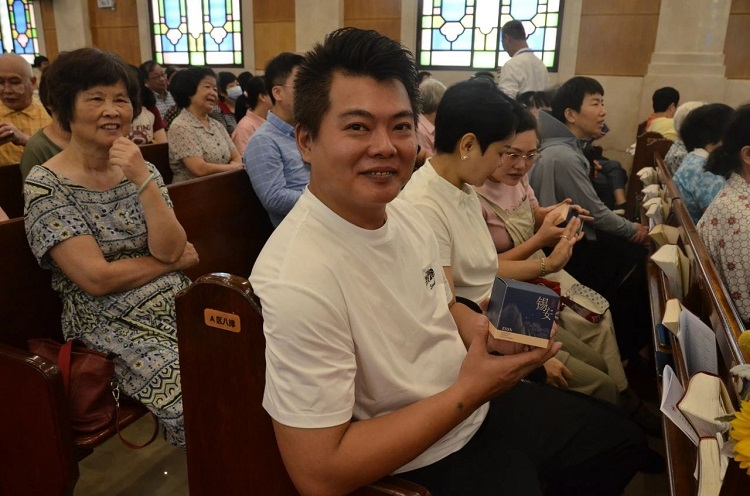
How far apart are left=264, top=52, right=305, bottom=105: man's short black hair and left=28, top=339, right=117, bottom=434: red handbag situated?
181cm

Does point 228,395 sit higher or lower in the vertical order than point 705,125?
lower

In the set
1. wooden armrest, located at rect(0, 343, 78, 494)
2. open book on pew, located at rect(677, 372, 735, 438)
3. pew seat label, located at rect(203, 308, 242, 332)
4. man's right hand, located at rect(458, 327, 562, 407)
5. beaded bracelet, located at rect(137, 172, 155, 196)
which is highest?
beaded bracelet, located at rect(137, 172, 155, 196)

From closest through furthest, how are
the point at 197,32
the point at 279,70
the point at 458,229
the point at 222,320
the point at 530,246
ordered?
the point at 222,320
the point at 458,229
the point at 530,246
the point at 279,70
the point at 197,32

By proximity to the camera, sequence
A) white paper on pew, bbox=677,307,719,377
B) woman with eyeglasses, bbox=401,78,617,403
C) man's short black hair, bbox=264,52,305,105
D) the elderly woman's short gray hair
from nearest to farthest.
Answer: white paper on pew, bbox=677,307,719,377, woman with eyeglasses, bbox=401,78,617,403, man's short black hair, bbox=264,52,305,105, the elderly woman's short gray hair

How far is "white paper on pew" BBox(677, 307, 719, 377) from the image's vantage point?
129cm

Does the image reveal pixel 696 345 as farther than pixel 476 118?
No

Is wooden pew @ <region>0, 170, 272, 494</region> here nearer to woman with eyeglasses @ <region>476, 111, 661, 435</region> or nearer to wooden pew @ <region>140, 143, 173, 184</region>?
woman with eyeglasses @ <region>476, 111, 661, 435</region>

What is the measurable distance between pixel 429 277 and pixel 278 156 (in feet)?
5.54

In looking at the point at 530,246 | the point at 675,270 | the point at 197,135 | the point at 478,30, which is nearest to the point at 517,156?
the point at 530,246

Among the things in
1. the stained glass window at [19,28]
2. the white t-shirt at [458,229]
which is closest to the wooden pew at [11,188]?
the white t-shirt at [458,229]

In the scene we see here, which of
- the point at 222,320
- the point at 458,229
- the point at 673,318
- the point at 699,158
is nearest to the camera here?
the point at 222,320

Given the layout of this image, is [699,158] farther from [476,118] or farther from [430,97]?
[476,118]

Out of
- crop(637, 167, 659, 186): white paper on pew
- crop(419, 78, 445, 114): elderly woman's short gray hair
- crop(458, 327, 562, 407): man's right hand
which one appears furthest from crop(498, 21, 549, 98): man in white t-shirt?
crop(458, 327, 562, 407): man's right hand

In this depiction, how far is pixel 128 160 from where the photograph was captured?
174 centimetres
